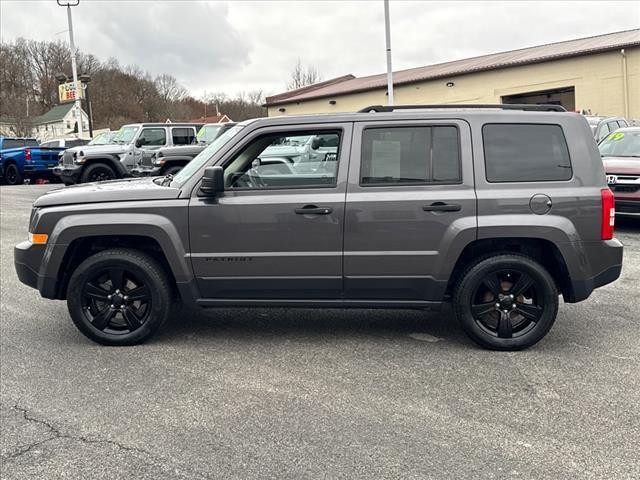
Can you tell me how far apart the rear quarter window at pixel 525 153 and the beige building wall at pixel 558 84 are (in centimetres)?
2643

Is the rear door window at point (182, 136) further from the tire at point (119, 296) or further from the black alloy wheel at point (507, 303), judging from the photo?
the black alloy wheel at point (507, 303)

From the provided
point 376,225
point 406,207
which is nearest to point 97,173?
point 376,225

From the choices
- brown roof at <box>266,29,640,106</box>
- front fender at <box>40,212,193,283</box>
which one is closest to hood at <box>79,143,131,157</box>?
front fender at <box>40,212,193,283</box>

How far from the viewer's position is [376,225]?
453cm

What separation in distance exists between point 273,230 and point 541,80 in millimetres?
30067

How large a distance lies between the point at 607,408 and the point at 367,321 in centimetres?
227

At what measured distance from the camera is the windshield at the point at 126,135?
1585 cm

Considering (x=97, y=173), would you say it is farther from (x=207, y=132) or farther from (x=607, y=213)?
(x=607, y=213)

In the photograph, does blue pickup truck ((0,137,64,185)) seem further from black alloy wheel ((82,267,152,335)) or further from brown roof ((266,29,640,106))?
brown roof ((266,29,640,106))

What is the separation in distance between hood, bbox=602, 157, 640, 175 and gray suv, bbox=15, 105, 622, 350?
5414mm

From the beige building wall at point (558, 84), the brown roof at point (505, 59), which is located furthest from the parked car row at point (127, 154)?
the brown roof at point (505, 59)

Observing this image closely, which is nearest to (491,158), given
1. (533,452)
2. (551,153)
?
(551,153)

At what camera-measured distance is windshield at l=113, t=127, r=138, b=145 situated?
15.8 metres

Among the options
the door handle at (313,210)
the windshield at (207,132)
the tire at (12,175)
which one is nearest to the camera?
the door handle at (313,210)
